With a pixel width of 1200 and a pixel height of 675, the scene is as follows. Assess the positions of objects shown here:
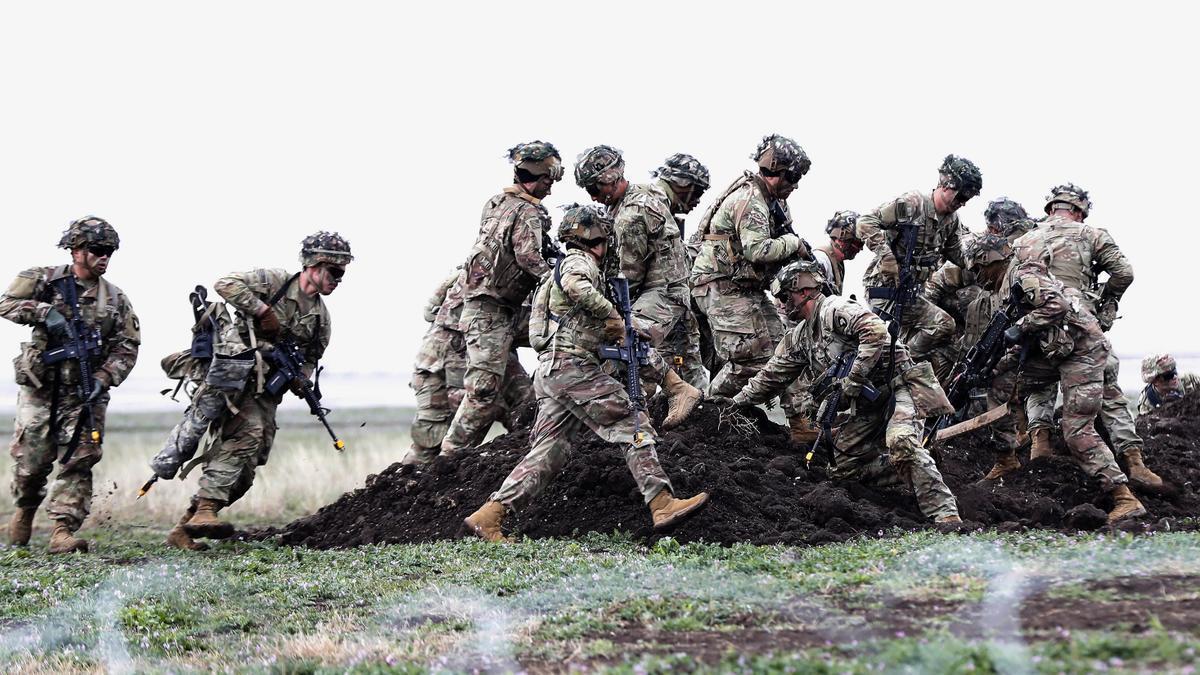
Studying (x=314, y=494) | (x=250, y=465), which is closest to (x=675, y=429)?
(x=250, y=465)

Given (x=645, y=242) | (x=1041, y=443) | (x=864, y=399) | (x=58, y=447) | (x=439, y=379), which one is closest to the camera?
(x=864, y=399)

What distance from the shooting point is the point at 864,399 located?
1138 cm

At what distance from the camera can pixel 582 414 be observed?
1078cm

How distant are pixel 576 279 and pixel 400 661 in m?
3.90

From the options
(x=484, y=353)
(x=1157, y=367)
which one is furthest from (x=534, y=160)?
(x=1157, y=367)

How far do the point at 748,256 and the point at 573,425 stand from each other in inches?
90.7

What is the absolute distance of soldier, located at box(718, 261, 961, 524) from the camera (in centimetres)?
1086

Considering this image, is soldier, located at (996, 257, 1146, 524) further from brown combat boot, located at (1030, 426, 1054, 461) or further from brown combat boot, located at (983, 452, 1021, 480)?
brown combat boot, located at (1030, 426, 1054, 461)

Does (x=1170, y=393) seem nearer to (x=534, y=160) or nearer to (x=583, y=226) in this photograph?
(x=534, y=160)

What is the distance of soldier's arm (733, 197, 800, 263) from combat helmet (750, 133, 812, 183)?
30 cm

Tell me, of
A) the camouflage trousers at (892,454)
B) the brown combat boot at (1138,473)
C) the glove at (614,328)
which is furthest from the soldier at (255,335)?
the brown combat boot at (1138,473)

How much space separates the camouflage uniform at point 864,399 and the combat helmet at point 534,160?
2537 millimetres

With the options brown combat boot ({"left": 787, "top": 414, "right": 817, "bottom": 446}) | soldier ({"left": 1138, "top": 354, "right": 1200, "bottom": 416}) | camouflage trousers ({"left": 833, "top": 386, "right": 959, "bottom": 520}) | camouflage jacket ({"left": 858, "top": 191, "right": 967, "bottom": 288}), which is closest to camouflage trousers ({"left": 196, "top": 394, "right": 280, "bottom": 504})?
brown combat boot ({"left": 787, "top": 414, "right": 817, "bottom": 446})

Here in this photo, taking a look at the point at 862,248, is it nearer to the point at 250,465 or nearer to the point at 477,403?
the point at 477,403
